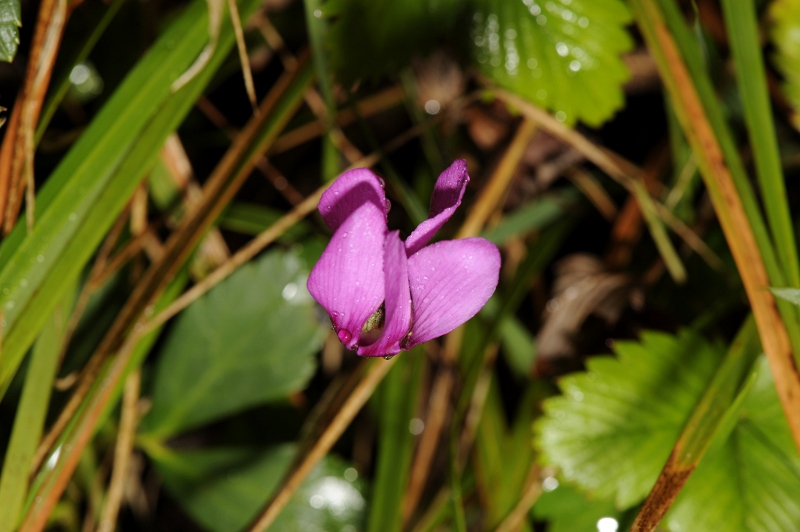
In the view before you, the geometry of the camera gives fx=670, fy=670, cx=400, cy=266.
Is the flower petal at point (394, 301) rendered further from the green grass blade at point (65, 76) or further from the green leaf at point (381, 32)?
the green grass blade at point (65, 76)

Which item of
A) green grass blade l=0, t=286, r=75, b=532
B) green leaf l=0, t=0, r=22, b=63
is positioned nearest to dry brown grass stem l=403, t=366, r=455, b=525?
green grass blade l=0, t=286, r=75, b=532

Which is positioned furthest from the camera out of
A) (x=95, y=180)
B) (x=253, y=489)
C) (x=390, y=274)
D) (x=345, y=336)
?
(x=253, y=489)

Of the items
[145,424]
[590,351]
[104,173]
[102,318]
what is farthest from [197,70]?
[590,351]

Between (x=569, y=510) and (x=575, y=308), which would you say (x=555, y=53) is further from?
(x=569, y=510)

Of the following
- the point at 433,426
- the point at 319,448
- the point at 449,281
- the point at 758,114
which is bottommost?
the point at 433,426

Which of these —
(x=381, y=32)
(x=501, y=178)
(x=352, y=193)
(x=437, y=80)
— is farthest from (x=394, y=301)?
(x=437, y=80)

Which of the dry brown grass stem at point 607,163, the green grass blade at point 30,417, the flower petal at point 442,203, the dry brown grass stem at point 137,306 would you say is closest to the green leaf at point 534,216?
the dry brown grass stem at point 607,163
